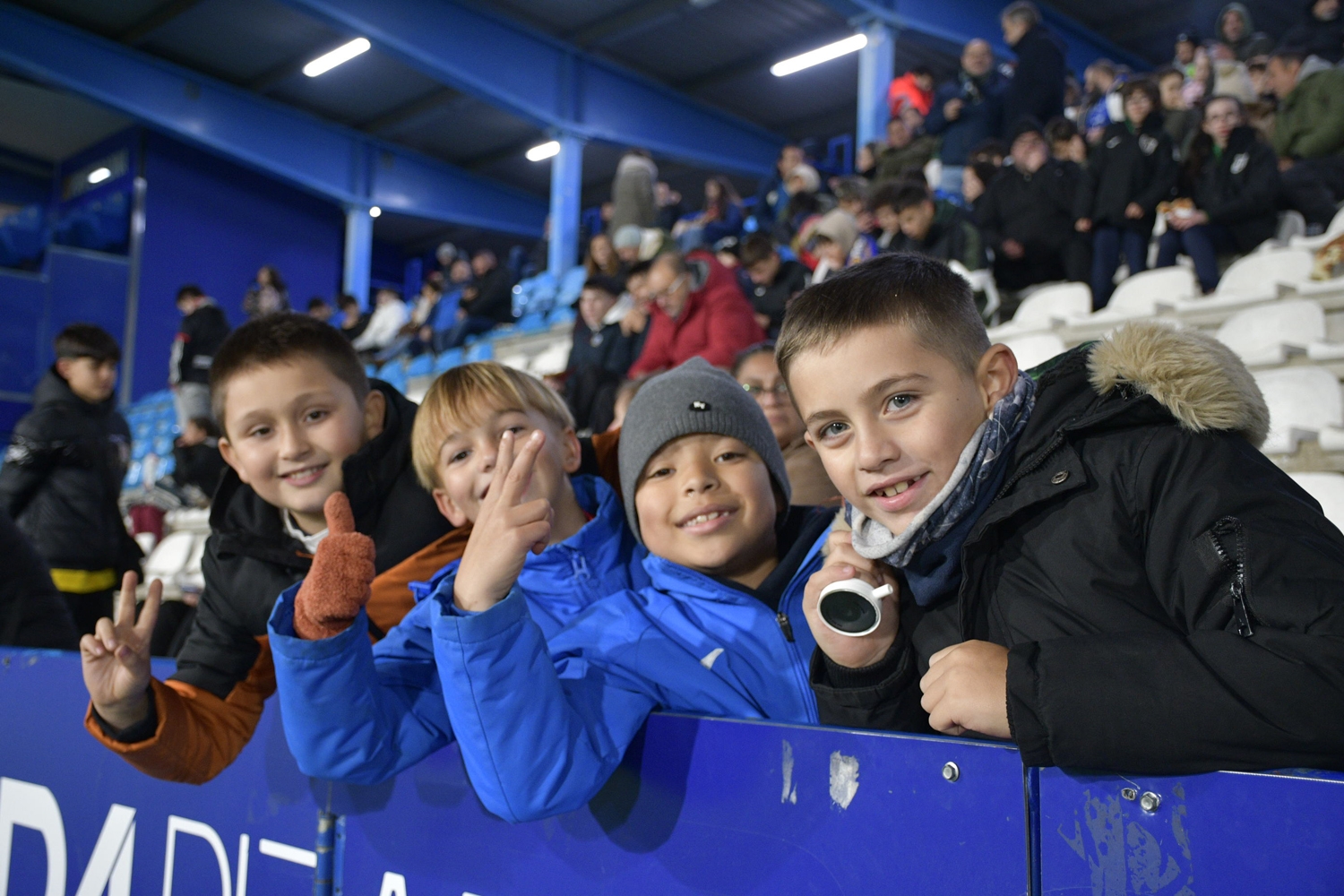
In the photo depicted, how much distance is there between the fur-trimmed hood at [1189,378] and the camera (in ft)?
3.48

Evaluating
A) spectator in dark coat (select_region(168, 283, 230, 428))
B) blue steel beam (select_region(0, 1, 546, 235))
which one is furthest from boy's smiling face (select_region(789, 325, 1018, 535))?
blue steel beam (select_region(0, 1, 546, 235))

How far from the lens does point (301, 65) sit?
51.3 ft

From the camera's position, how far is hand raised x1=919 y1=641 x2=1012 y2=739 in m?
0.96

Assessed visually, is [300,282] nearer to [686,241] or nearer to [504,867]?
[686,241]

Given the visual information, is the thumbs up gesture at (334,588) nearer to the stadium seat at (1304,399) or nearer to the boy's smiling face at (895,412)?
the boy's smiling face at (895,412)

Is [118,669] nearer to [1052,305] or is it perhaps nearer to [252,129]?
[1052,305]

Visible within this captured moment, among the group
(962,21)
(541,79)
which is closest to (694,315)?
(962,21)

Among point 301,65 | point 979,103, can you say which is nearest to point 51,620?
point 979,103

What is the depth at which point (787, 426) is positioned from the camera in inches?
122

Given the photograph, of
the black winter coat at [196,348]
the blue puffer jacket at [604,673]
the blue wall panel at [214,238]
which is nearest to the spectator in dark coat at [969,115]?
the blue puffer jacket at [604,673]

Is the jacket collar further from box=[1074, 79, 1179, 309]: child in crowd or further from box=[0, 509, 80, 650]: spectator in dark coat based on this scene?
box=[1074, 79, 1179, 309]: child in crowd

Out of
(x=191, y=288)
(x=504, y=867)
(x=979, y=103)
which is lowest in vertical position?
(x=504, y=867)

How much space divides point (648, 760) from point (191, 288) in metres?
11.0

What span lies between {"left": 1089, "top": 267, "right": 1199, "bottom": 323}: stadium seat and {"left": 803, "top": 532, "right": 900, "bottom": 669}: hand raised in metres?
4.09
